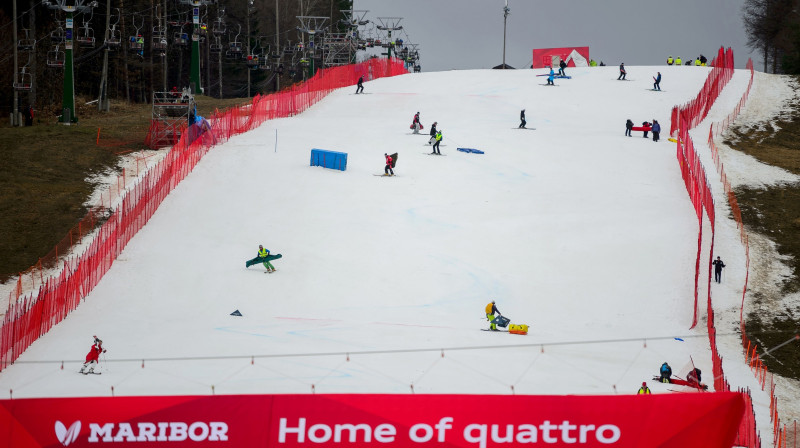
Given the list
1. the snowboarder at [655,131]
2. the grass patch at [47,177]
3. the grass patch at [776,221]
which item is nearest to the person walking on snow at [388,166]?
the grass patch at [47,177]

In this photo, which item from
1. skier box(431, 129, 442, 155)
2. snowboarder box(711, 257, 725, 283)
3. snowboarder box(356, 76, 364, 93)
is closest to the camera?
snowboarder box(711, 257, 725, 283)

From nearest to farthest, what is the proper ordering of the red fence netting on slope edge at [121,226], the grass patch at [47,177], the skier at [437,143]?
the red fence netting on slope edge at [121,226] → the grass patch at [47,177] → the skier at [437,143]

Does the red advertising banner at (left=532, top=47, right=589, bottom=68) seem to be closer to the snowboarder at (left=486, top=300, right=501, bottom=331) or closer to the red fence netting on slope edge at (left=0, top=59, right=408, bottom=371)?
the red fence netting on slope edge at (left=0, top=59, right=408, bottom=371)

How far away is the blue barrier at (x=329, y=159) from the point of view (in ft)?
135

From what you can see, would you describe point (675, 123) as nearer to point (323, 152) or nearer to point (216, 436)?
point (323, 152)

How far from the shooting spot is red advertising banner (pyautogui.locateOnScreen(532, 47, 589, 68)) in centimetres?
8275

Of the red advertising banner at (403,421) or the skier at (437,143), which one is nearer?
the red advertising banner at (403,421)

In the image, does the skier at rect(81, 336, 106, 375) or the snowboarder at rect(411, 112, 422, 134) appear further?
the snowboarder at rect(411, 112, 422, 134)

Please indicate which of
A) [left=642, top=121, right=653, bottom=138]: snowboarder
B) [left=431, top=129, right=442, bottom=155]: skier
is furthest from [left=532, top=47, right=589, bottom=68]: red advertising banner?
[left=431, top=129, right=442, bottom=155]: skier

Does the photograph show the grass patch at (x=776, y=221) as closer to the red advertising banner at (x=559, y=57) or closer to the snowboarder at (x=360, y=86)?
the snowboarder at (x=360, y=86)

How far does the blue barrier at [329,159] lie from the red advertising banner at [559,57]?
44290mm

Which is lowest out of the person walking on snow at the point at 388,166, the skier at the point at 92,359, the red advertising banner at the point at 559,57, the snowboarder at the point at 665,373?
the snowboarder at the point at 665,373

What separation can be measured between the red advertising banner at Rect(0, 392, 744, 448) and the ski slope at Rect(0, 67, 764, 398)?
5361 mm

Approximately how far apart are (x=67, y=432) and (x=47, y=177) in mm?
25521
